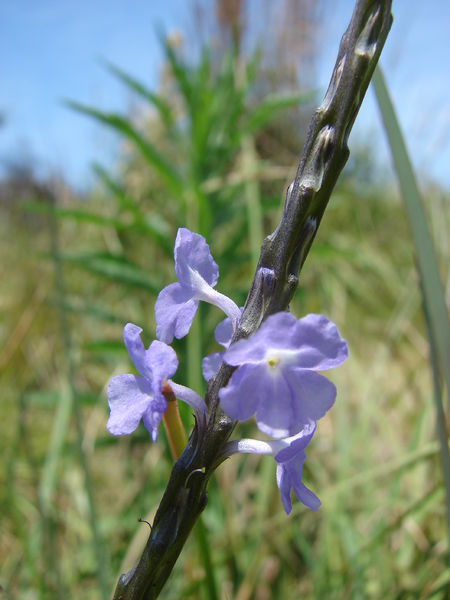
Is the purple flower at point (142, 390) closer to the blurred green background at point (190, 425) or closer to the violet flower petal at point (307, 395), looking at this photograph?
the violet flower petal at point (307, 395)

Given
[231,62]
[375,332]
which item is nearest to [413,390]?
[375,332]

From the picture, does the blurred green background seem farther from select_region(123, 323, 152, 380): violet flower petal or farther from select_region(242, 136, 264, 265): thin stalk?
select_region(123, 323, 152, 380): violet flower petal

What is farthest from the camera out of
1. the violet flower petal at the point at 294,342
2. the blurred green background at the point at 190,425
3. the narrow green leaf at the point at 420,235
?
the blurred green background at the point at 190,425

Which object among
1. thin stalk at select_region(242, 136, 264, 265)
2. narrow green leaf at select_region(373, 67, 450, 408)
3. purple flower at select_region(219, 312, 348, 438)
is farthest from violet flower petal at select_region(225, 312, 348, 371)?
thin stalk at select_region(242, 136, 264, 265)

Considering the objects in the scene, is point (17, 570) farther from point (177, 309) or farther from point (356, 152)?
point (356, 152)

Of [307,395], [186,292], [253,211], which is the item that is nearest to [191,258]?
[186,292]

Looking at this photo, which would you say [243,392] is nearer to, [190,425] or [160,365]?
[160,365]

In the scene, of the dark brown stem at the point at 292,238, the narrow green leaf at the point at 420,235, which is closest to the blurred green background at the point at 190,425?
the narrow green leaf at the point at 420,235
